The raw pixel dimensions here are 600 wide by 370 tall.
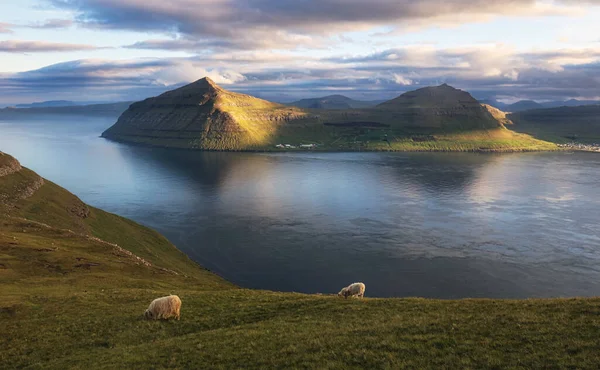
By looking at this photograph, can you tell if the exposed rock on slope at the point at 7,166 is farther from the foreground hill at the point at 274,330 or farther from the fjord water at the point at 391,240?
the foreground hill at the point at 274,330

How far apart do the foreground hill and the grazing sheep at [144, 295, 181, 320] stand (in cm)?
91

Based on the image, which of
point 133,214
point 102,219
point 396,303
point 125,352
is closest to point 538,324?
point 396,303

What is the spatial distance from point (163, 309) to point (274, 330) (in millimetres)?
11541

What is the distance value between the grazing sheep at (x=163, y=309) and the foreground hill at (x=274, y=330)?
0.91 metres

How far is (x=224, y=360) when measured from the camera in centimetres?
2603

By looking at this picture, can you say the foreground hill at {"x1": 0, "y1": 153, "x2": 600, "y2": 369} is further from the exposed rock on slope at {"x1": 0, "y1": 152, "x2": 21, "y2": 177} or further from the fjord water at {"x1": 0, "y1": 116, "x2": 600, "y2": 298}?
the exposed rock on slope at {"x1": 0, "y1": 152, "x2": 21, "y2": 177}

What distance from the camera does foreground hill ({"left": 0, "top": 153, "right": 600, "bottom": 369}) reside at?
24484 mm

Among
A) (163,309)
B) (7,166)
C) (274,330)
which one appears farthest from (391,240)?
(7,166)

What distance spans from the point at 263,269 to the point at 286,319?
75109 millimetres

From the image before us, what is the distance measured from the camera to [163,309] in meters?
36.7

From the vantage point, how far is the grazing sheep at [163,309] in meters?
36.5

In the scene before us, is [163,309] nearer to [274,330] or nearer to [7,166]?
[274,330]

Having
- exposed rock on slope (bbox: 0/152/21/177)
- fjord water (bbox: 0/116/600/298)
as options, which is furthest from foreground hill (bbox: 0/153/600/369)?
exposed rock on slope (bbox: 0/152/21/177)

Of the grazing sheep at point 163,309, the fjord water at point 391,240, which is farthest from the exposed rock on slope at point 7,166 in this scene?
the grazing sheep at point 163,309
